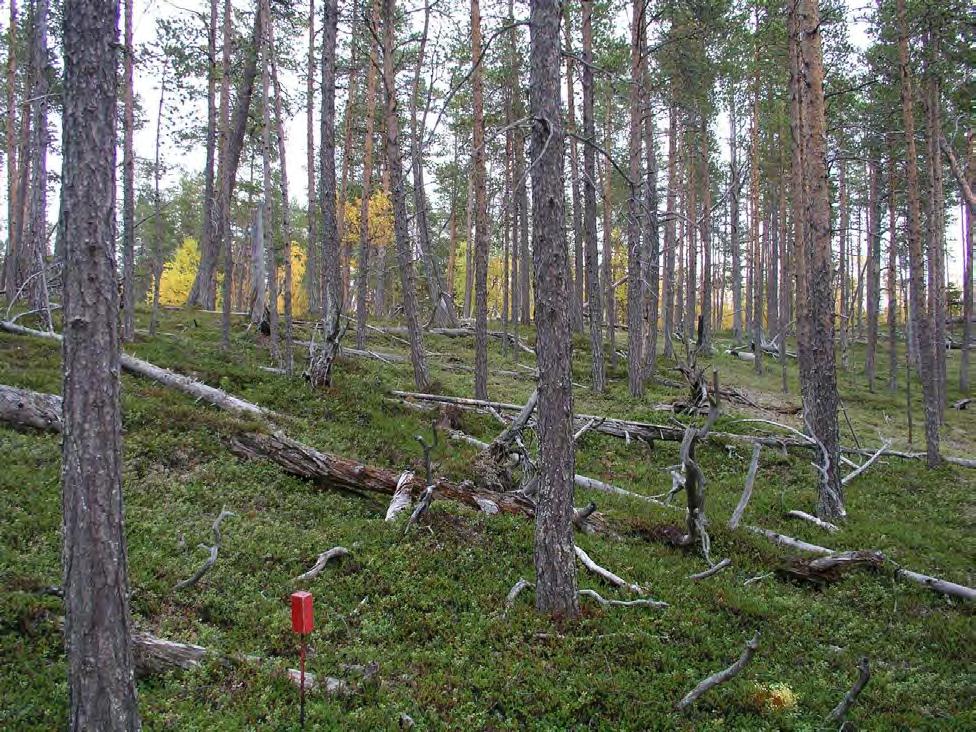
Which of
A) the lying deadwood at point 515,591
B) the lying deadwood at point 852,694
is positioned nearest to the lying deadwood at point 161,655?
the lying deadwood at point 515,591

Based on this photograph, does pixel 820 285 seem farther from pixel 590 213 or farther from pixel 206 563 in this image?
pixel 206 563

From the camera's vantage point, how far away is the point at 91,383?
13.1 ft

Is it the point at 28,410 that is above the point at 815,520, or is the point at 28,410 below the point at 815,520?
above

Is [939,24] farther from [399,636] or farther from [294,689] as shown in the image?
[294,689]

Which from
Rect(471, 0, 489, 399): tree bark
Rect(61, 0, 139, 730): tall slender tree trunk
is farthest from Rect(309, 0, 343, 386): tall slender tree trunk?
Rect(61, 0, 139, 730): tall slender tree trunk

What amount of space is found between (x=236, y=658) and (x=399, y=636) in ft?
4.78

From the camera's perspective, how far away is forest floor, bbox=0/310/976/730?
5.15 m

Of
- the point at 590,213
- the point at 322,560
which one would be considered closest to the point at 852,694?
the point at 322,560

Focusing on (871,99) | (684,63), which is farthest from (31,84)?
(871,99)

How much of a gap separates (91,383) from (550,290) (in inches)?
148

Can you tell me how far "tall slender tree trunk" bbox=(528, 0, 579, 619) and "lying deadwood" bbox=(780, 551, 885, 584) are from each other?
12.4ft

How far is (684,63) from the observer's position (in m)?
19.6

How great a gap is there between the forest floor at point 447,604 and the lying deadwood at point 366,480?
0.23 m

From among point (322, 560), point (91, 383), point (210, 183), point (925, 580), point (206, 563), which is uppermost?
point (210, 183)
